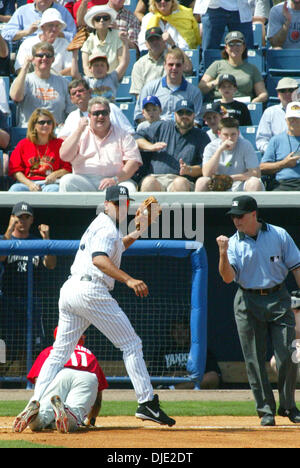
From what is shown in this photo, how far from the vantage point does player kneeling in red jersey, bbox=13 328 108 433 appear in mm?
5918

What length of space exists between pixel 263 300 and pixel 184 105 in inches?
134

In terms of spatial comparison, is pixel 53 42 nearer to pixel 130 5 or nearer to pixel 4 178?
pixel 130 5

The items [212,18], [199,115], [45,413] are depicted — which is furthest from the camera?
[212,18]

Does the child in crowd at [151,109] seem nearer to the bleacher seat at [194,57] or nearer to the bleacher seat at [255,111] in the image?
the bleacher seat at [255,111]

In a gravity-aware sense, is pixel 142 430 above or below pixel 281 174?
below

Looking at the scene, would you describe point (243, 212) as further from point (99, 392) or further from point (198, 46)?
point (198, 46)

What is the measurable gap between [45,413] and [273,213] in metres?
4.14

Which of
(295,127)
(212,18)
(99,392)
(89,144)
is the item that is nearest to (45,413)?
(99,392)

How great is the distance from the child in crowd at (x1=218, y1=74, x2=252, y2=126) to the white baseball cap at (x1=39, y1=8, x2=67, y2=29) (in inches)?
91.2

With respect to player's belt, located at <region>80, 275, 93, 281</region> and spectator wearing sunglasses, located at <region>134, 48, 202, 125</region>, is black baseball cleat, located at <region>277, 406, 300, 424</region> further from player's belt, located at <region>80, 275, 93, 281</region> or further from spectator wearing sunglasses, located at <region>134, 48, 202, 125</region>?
spectator wearing sunglasses, located at <region>134, 48, 202, 125</region>

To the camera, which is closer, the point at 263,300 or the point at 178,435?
the point at 178,435

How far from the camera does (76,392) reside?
621 cm

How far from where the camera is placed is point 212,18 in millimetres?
11703

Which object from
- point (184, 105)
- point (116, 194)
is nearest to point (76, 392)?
point (116, 194)
